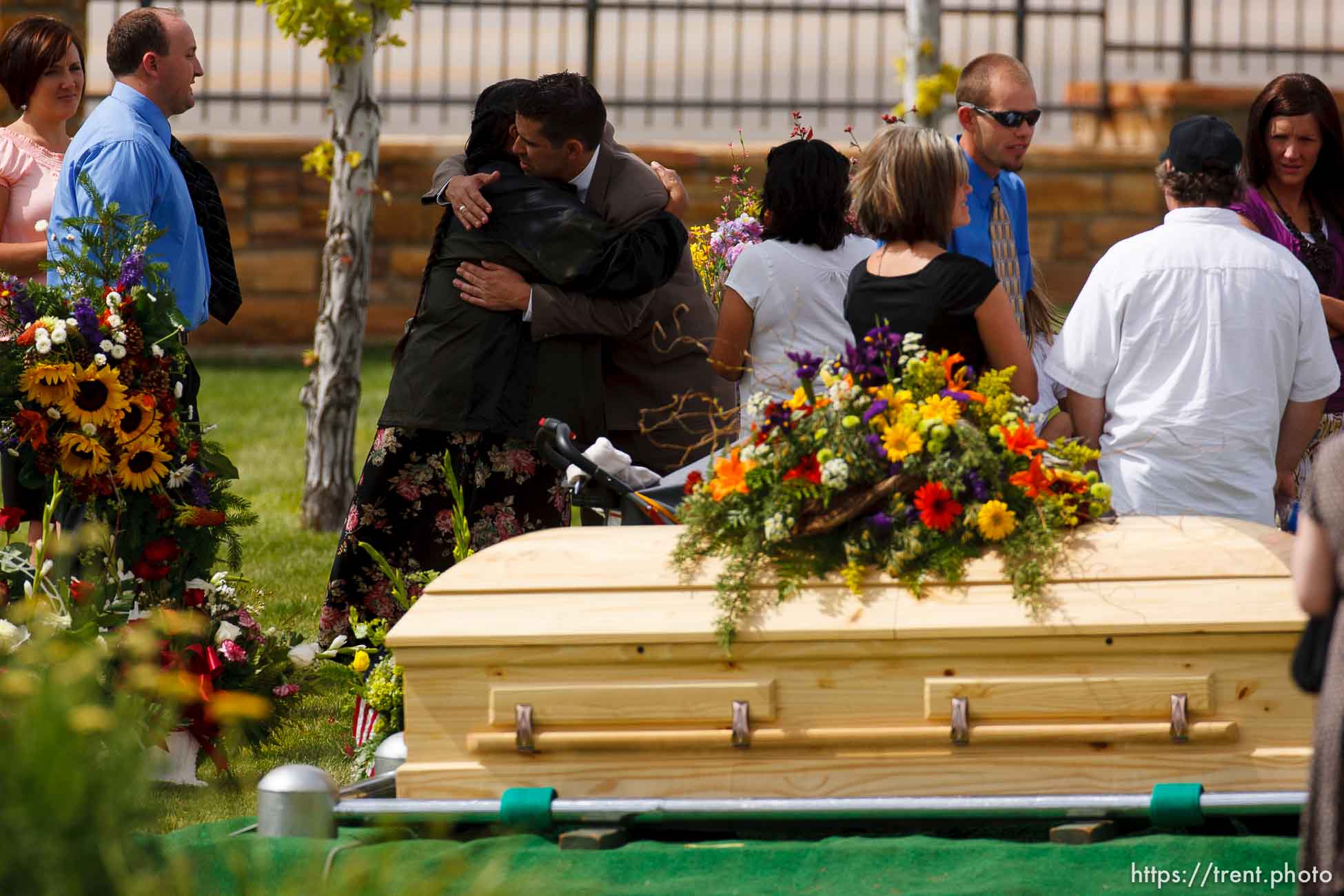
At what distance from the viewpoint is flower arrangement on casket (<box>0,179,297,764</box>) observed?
4.73 m

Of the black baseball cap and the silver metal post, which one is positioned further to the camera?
the black baseball cap

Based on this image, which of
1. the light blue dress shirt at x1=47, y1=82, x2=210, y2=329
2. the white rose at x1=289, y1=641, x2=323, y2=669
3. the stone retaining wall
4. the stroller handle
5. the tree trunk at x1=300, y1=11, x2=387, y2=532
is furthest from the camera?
the stone retaining wall

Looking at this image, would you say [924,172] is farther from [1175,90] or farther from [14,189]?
[1175,90]

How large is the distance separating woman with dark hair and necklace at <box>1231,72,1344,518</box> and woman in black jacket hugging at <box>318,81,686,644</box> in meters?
1.62

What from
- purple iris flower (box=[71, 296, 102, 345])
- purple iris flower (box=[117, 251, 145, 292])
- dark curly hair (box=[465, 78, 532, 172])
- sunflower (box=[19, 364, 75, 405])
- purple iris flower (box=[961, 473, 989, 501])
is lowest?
purple iris flower (box=[961, 473, 989, 501])

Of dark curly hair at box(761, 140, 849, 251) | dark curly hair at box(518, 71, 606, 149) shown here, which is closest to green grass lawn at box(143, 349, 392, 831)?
dark curly hair at box(518, 71, 606, 149)

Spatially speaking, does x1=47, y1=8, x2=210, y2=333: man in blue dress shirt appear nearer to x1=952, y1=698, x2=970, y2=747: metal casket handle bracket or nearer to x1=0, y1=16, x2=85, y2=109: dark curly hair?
x1=0, y1=16, x2=85, y2=109: dark curly hair

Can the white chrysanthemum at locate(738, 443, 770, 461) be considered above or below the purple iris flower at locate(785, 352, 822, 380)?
below

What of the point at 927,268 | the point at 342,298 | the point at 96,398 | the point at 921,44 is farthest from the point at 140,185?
the point at 921,44

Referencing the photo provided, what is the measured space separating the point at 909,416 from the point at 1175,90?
1040cm

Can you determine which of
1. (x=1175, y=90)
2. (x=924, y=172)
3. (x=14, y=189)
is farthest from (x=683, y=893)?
(x=1175, y=90)

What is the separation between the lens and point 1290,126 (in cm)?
492

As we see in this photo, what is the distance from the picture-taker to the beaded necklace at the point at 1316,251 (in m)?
4.96

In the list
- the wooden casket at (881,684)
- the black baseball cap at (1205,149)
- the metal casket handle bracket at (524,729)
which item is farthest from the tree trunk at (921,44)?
the metal casket handle bracket at (524,729)
